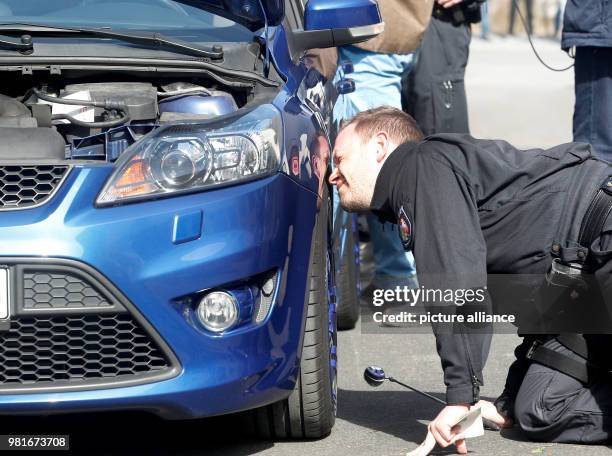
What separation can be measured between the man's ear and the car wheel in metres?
1.26

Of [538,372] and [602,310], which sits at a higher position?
[602,310]

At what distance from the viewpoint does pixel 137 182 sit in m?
3.32

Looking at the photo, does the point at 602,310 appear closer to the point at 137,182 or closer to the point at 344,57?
the point at 137,182

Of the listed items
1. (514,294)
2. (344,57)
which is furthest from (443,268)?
(344,57)

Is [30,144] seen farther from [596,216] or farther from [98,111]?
[596,216]

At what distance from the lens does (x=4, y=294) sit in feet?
10.6

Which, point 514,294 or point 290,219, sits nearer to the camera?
point 290,219

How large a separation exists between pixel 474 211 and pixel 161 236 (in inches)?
36.3

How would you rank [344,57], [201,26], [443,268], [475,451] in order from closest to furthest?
[443,268]
[475,451]
[201,26]
[344,57]

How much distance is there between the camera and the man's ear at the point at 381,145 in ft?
12.6

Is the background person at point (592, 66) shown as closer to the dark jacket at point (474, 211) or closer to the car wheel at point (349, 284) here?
the car wheel at point (349, 284)

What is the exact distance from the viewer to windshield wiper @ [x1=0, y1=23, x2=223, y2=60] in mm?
3785

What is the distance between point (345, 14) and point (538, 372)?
1.27 meters

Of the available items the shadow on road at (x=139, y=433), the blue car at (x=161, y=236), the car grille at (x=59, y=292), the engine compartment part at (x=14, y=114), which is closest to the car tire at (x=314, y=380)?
the blue car at (x=161, y=236)
